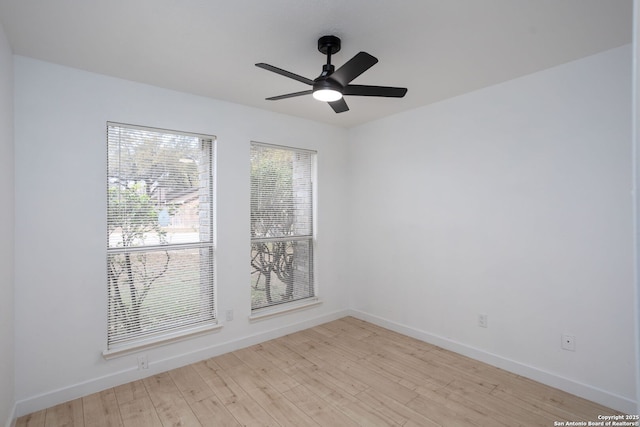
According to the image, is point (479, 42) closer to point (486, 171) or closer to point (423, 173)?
point (486, 171)

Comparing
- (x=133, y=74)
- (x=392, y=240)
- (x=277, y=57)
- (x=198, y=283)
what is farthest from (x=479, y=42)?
(x=198, y=283)

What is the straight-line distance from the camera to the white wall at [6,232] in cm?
199

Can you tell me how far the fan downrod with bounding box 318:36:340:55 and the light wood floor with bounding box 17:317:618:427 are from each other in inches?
101

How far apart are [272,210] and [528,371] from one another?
293 cm

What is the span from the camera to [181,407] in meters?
2.40

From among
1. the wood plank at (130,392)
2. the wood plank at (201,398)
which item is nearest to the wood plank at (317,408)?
the wood plank at (201,398)

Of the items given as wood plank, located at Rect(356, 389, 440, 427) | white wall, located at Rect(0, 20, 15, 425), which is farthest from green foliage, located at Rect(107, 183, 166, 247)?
wood plank, located at Rect(356, 389, 440, 427)

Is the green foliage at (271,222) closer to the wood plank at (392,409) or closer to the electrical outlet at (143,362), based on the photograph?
Answer: the electrical outlet at (143,362)

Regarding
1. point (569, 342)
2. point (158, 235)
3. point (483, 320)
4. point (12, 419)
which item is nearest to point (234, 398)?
point (12, 419)

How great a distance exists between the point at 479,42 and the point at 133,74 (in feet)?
8.81

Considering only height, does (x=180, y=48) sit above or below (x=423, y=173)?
above

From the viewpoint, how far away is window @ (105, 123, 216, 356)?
2.77 meters

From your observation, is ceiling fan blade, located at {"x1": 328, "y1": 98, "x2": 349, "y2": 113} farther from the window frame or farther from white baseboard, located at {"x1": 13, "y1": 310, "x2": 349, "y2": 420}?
white baseboard, located at {"x1": 13, "y1": 310, "x2": 349, "y2": 420}

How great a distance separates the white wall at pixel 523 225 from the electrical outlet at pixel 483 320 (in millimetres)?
38
